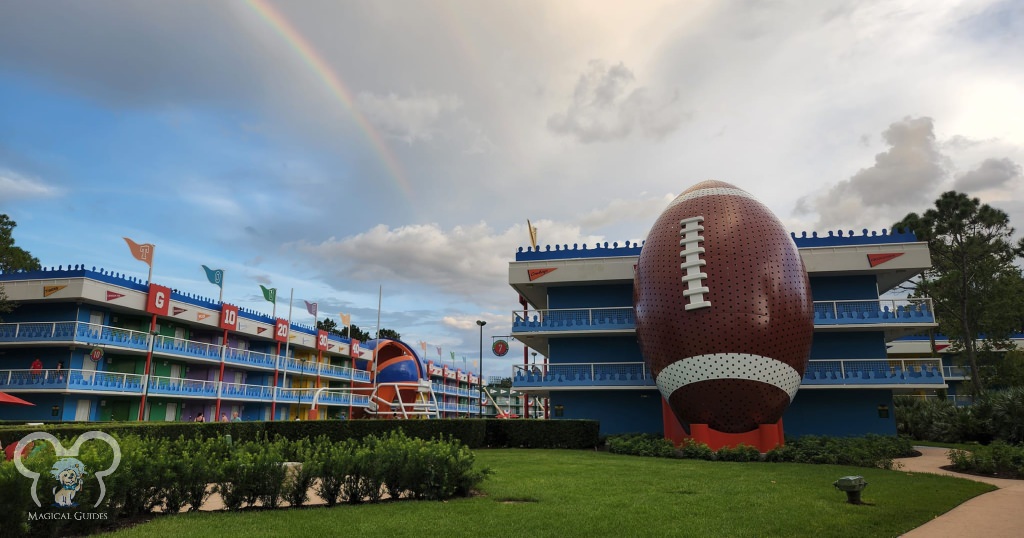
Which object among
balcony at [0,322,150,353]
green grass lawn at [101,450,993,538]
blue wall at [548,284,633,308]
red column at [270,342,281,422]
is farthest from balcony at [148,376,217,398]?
green grass lawn at [101,450,993,538]

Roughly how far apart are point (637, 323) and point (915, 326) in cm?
1427

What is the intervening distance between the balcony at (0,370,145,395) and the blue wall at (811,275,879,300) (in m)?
36.7

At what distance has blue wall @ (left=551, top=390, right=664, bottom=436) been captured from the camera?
27.9 m

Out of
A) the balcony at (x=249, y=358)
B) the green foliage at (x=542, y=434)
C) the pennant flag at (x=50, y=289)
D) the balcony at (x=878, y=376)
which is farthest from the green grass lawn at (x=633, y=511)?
Answer: the balcony at (x=249, y=358)

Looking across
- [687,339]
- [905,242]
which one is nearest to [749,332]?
[687,339]

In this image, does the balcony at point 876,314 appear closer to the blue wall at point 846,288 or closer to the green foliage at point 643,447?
the blue wall at point 846,288

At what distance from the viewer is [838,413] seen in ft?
87.1

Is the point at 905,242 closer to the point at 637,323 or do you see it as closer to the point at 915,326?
the point at 915,326

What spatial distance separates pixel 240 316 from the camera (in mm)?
42625

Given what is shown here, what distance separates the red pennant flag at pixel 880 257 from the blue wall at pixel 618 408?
11436 mm

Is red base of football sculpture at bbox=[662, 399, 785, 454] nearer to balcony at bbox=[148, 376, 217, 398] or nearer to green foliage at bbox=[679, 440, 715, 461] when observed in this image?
green foliage at bbox=[679, 440, 715, 461]

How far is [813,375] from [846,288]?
532cm

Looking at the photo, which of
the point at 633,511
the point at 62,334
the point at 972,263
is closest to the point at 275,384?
the point at 62,334

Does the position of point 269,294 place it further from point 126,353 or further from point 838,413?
point 838,413
